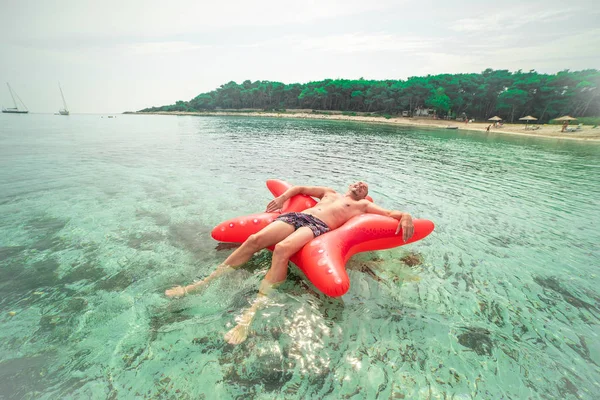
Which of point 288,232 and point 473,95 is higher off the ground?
point 473,95

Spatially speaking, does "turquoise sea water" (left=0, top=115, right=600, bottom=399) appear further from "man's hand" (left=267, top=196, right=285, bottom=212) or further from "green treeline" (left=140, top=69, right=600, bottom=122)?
"green treeline" (left=140, top=69, right=600, bottom=122)

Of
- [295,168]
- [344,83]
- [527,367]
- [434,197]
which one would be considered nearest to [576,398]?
[527,367]

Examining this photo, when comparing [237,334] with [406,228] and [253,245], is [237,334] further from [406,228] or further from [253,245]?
[406,228]

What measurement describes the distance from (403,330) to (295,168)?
8531 millimetres

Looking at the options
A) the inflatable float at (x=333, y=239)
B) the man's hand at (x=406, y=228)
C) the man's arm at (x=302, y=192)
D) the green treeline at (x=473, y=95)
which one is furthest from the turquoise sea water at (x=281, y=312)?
the green treeline at (x=473, y=95)

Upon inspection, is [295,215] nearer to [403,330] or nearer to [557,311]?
[403,330]

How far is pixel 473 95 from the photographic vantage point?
190ft

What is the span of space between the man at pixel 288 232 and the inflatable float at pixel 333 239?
0.49 ft

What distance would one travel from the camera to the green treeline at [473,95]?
4900 cm

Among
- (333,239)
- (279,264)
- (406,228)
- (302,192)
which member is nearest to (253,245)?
(279,264)

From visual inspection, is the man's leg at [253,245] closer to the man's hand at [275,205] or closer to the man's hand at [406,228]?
the man's hand at [275,205]

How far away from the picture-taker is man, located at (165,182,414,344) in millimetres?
3188

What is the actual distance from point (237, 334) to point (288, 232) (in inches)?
58.0

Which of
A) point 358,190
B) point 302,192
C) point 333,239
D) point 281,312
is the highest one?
point 358,190
